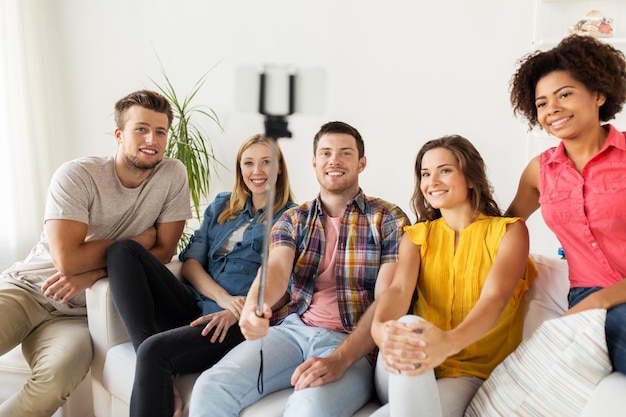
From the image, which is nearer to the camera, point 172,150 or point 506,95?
point 506,95

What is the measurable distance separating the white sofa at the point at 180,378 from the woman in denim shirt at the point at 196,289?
98 mm

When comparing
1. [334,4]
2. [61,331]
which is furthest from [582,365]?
[334,4]

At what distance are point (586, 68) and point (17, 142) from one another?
122 inches

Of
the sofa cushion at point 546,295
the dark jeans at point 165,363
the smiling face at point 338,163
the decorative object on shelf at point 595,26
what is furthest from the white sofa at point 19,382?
the decorative object on shelf at point 595,26

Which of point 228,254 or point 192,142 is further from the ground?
point 192,142

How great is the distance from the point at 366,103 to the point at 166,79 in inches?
47.9

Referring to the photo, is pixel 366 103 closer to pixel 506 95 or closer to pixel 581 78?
pixel 506 95

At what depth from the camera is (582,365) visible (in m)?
1.20

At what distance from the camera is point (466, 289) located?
4.85ft

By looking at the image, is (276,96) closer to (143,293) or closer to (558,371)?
(558,371)

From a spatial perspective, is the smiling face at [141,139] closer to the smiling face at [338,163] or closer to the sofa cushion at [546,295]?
the smiling face at [338,163]

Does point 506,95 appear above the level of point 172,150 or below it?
above

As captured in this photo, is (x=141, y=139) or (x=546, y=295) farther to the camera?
(x=141, y=139)

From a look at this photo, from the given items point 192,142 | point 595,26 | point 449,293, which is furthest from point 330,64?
point 449,293
